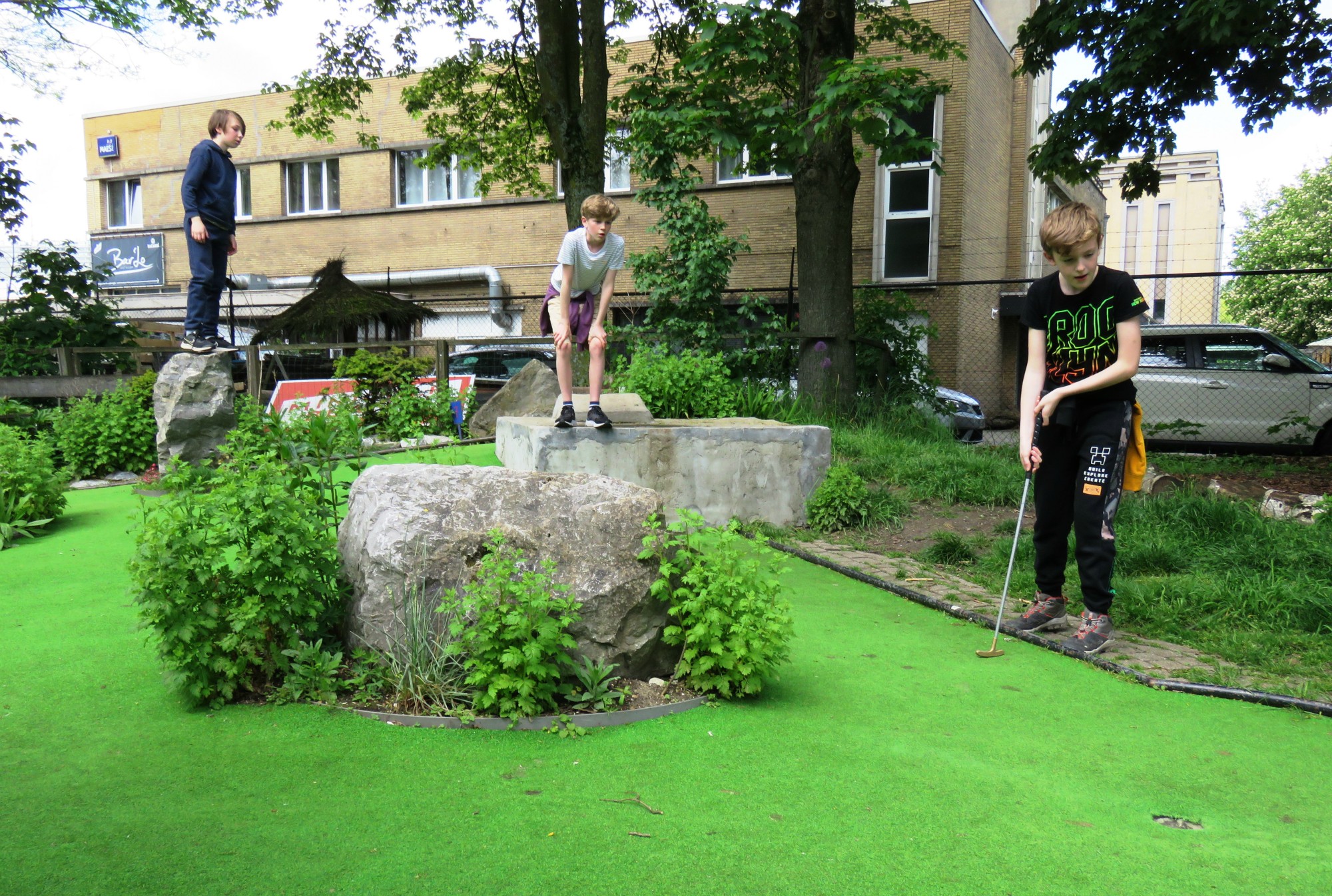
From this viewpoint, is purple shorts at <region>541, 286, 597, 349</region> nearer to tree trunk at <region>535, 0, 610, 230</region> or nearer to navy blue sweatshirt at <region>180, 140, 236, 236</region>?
navy blue sweatshirt at <region>180, 140, 236, 236</region>

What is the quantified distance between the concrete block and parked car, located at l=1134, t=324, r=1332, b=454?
7.44 meters

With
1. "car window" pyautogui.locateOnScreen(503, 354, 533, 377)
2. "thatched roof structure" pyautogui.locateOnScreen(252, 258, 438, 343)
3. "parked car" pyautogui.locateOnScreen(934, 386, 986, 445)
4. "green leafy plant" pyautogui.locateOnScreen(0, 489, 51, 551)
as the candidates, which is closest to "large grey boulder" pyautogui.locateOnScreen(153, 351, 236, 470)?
"green leafy plant" pyautogui.locateOnScreen(0, 489, 51, 551)

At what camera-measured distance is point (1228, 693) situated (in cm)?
381

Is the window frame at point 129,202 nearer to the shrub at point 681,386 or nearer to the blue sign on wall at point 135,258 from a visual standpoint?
the blue sign on wall at point 135,258

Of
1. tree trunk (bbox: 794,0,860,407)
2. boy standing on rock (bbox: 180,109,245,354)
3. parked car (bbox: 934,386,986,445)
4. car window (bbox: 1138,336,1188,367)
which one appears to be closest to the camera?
boy standing on rock (bbox: 180,109,245,354)

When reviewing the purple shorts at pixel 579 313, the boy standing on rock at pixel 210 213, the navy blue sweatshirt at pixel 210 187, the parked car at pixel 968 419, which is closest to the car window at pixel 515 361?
the parked car at pixel 968 419

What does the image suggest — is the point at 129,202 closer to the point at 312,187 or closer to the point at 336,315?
the point at 312,187

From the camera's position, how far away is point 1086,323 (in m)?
4.23

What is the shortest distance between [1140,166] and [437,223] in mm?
16844

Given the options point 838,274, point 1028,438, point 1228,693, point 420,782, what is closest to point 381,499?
point 420,782

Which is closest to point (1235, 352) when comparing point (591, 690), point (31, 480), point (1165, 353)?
point (1165, 353)

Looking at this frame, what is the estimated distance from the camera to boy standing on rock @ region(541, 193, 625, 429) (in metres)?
6.27

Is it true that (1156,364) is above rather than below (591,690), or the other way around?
above

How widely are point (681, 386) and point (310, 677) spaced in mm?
5487
